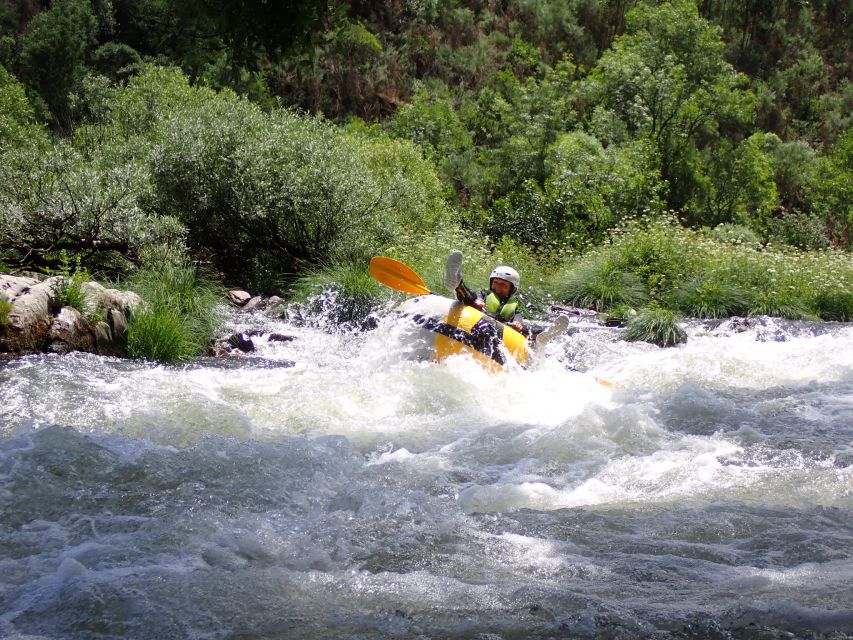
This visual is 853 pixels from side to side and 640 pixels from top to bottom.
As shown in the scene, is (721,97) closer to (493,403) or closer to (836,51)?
(836,51)

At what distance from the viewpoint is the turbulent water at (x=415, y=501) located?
12.3 feet

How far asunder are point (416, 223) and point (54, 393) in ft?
26.0

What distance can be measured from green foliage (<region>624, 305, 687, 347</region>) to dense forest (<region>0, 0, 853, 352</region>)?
1474mm

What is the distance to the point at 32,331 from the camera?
789 cm

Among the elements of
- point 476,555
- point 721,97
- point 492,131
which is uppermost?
point 476,555

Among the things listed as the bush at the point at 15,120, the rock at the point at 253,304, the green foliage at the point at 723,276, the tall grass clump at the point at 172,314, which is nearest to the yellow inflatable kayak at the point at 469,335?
the tall grass clump at the point at 172,314

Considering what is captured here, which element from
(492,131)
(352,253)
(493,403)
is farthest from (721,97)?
(493,403)

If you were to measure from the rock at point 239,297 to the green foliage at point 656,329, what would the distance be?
15.6 ft

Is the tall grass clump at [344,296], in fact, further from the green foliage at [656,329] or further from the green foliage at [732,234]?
the green foliage at [732,234]

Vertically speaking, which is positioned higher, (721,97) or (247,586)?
(247,586)

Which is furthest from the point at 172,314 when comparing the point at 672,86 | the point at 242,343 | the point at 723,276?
the point at 672,86

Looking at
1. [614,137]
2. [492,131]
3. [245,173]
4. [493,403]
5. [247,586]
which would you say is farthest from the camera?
[492,131]

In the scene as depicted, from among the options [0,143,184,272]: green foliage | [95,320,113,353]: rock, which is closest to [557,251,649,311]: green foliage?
[0,143,184,272]: green foliage

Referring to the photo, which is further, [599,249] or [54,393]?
[599,249]
